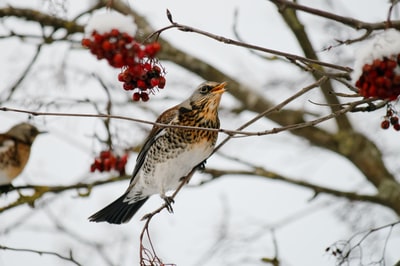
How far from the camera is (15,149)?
6051mm

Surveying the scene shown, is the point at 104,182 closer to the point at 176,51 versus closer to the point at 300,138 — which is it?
the point at 176,51

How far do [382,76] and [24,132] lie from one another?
485 cm

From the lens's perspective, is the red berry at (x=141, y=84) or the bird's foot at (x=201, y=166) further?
the bird's foot at (x=201, y=166)

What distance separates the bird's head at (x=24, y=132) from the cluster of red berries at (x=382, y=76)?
15.6ft

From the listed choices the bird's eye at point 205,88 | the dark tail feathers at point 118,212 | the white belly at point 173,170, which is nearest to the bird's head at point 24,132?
the dark tail feathers at point 118,212

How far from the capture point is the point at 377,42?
2074 mm

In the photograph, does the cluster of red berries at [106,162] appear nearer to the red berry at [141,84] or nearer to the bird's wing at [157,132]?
the bird's wing at [157,132]

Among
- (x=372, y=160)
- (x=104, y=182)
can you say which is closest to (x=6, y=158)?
(x=104, y=182)

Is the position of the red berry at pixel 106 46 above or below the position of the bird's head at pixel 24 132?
below

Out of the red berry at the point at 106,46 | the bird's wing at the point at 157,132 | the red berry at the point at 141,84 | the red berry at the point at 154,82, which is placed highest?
the bird's wing at the point at 157,132

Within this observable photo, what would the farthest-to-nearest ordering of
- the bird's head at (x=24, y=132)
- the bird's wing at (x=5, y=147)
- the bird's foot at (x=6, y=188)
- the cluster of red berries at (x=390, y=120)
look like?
1. the bird's head at (x=24, y=132)
2. the bird's wing at (x=5, y=147)
3. the bird's foot at (x=6, y=188)
4. the cluster of red berries at (x=390, y=120)

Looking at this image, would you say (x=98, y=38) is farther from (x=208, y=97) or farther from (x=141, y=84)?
(x=208, y=97)

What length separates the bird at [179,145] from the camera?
14.0ft

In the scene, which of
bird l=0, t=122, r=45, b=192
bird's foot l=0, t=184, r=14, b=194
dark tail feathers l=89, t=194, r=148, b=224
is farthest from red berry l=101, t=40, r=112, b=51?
bird l=0, t=122, r=45, b=192
